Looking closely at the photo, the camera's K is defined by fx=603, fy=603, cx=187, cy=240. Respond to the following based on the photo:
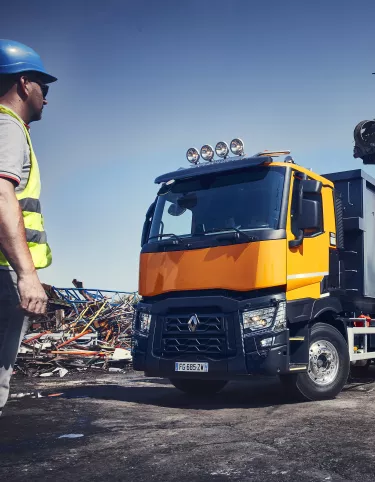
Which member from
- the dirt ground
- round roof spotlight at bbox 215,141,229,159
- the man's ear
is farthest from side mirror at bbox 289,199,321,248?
the man's ear

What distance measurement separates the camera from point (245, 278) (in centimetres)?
684

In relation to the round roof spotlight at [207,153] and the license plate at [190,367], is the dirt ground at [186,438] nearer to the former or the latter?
the license plate at [190,367]

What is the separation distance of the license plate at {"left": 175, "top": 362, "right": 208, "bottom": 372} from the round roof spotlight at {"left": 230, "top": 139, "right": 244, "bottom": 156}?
281 cm

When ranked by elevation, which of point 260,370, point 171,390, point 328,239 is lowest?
point 171,390

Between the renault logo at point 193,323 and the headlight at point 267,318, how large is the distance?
659 mm

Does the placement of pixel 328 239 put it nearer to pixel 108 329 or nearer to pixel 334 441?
pixel 334 441

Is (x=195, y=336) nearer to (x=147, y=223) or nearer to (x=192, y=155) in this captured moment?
(x=147, y=223)

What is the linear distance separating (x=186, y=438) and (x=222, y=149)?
424 centimetres

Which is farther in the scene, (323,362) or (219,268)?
(323,362)

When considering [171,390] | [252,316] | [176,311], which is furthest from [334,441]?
[171,390]

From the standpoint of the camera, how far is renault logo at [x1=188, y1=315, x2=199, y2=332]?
23.4ft

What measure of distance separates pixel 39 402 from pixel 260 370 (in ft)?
9.27

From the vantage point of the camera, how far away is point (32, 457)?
4.33 m

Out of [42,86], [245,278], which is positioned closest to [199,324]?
[245,278]
